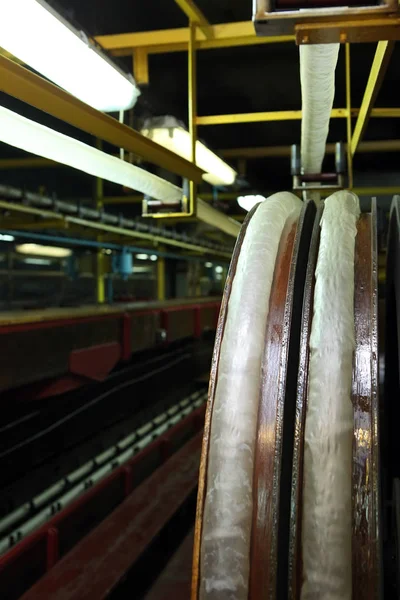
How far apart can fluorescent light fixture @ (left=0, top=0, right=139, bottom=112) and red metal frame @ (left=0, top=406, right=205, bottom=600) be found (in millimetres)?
1874

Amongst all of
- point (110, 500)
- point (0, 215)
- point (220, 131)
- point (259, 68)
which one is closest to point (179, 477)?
point (110, 500)

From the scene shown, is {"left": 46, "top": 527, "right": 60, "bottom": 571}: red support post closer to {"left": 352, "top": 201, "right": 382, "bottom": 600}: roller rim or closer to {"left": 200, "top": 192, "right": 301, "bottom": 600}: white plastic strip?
{"left": 200, "top": 192, "right": 301, "bottom": 600}: white plastic strip

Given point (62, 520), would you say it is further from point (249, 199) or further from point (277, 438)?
point (249, 199)

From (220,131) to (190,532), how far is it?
11.4 feet

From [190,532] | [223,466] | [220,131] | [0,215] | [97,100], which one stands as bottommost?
[190,532]

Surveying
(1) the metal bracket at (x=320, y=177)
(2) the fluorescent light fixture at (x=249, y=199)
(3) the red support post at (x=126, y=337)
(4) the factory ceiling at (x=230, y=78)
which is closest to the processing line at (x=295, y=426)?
(4) the factory ceiling at (x=230, y=78)

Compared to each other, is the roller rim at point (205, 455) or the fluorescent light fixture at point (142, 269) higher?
the fluorescent light fixture at point (142, 269)

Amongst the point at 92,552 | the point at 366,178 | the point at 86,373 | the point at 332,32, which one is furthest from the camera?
the point at 366,178

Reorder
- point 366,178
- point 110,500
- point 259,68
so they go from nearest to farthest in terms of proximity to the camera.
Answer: point 110,500 < point 259,68 < point 366,178

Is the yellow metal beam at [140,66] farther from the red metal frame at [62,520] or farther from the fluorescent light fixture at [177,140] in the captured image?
the red metal frame at [62,520]

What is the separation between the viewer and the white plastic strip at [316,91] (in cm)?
176

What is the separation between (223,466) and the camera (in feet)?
3.78

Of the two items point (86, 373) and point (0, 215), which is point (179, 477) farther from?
point (0, 215)

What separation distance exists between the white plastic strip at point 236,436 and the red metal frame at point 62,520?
5.28ft
